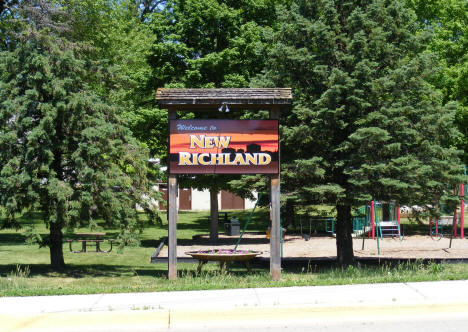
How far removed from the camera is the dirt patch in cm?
1949

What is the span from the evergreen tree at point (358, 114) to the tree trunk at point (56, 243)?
249 inches

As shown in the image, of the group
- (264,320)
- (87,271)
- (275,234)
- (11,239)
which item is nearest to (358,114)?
(275,234)

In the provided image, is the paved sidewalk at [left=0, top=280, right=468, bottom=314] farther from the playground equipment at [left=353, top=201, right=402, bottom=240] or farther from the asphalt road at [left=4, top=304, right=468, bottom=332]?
the playground equipment at [left=353, top=201, right=402, bottom=240]

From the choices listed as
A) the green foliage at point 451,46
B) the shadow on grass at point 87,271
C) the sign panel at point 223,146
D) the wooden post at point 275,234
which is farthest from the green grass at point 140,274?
the green foliage at point 451,46

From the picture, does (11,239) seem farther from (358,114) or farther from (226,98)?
(358,114)

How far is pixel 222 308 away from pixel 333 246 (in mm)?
15274

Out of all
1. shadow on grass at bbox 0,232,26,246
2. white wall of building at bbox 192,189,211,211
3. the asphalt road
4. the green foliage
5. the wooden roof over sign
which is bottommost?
the asphalt road

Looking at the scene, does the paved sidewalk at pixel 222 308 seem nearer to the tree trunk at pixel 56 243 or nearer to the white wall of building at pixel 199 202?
the tree trunk at pixel 56 243

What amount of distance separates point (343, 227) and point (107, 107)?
7.47 m

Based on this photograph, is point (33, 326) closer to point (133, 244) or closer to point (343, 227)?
point (133, 244)

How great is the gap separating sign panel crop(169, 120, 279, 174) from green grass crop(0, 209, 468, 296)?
244 cm

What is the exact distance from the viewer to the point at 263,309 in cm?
816

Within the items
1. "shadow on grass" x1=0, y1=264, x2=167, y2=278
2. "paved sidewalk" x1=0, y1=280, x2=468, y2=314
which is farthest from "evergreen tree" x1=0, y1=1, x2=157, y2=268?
"paved sidewalk" x1=0, y1=280, x2=468, y2=314

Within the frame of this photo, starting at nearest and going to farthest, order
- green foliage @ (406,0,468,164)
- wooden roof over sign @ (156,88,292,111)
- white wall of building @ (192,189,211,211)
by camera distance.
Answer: wooden roof over sign @ (156,88,292,111) < green foliage @ (406,0,468,164) < white wall of building @ (192,189,211,211)
